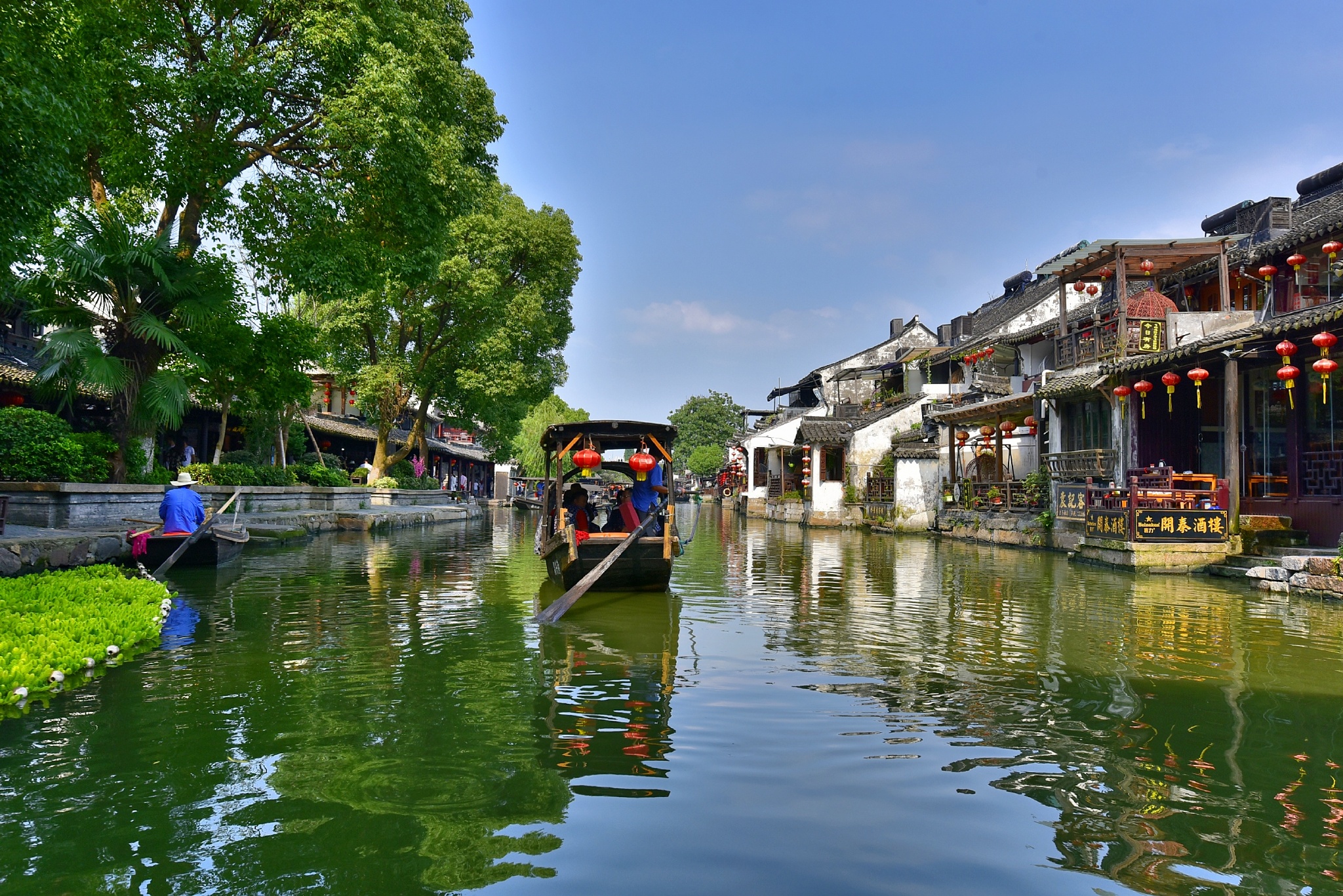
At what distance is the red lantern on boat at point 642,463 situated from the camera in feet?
36.1

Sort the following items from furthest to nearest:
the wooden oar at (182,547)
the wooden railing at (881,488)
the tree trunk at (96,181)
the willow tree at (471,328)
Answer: the wooden railing at (881,488) < the willow tree at (471,328) < the tree trunk at (96,181) < the wooden oar at (182,547)

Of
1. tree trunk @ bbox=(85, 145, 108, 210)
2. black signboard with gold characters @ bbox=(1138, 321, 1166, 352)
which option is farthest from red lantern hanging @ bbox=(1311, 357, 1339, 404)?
tree trunk @ bbox=(85, 145, 108, 210)

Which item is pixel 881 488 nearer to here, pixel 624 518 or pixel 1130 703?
pixel 624 518

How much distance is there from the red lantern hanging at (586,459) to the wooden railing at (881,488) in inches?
713

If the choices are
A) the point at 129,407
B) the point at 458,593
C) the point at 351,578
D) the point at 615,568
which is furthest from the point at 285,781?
the point at 129,407

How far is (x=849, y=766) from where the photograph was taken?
4.78 meters

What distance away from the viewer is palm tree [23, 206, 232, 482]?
1335cm

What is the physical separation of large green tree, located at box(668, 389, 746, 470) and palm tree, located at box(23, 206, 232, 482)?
6319cm

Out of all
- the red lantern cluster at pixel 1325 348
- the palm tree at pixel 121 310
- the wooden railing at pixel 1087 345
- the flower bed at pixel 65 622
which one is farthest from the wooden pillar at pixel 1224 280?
the palm tree at pixel 121 310

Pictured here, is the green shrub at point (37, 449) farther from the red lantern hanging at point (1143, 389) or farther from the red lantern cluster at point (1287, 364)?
the red lantern cluster at point (1287, 364)

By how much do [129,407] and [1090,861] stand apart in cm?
1606

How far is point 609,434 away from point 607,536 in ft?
4.62

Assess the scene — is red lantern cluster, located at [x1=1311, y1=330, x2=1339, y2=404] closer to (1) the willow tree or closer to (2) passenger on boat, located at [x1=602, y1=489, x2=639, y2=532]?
(2) passenger on boat, located at [x1=602, y1=489, x2=639, y2=532]

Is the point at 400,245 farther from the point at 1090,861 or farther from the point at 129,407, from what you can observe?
the point at 1090,861
